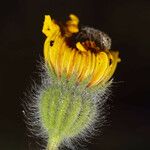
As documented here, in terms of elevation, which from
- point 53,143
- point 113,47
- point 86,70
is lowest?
point 113,47

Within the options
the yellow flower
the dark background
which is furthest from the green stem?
the dark background

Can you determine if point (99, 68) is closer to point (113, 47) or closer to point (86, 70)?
point (86, 70)

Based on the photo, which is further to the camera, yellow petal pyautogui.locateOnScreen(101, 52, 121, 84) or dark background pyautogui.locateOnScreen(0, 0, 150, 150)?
dark background pyautogui.locateOnScreen(0, 0, 150, 150)

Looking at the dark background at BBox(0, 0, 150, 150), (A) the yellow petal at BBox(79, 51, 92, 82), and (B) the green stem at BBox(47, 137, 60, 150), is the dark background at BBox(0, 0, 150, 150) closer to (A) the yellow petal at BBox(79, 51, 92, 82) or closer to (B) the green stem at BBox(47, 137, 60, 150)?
(B) the green stem at BBox(47, 137, 60, 150)

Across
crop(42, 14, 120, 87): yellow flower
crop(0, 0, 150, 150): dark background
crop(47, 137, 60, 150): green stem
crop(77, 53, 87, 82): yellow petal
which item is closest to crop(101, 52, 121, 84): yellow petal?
crop(42, 14, 120, 87): yellow flower

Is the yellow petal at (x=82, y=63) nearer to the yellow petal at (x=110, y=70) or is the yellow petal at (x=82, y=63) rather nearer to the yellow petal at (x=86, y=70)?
the yellow petal at (x=86, y=70)

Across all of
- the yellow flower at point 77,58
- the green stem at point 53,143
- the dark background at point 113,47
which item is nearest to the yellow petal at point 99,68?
the yellow flower at point 77,58

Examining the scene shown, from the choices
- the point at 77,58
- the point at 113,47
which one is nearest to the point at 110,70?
the point at 77,58

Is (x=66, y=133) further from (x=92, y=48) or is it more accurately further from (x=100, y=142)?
(x=100, y=142)

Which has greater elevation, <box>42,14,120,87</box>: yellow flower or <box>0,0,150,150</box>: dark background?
<box>42,14,120,87</box>: yellow flower
